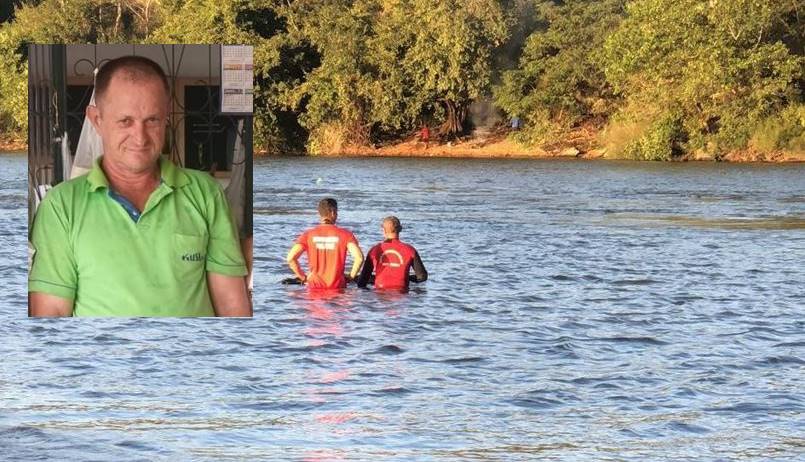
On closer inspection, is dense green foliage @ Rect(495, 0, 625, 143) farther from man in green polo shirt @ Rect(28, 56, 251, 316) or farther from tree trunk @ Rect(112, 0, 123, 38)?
man in green polo shirt @ Rect(28, 56, 251, 316)

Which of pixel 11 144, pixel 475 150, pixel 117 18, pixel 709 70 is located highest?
pixel 117 18

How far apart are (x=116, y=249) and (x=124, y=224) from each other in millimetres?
110

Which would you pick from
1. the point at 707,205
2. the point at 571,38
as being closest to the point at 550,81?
the point at 571,38

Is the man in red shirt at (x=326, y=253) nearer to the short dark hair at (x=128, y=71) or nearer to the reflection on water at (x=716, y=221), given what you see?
the short dark hair at (x=128, y=71)

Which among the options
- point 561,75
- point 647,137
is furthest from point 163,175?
point 561,75

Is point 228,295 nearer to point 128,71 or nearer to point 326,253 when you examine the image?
point 128,71

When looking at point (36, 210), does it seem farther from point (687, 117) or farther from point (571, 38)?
point (571, 38)

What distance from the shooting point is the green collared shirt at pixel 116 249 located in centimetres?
639

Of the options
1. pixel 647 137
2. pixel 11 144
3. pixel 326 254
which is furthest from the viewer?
pixel 11 144

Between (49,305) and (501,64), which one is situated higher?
(501,64)

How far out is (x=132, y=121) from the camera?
6348 mm

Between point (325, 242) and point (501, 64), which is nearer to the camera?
point (325, 242)

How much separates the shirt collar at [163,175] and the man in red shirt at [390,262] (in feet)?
36.3

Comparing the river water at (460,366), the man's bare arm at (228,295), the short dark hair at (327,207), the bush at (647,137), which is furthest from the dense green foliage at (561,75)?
the man's bare arm at (228,295)
